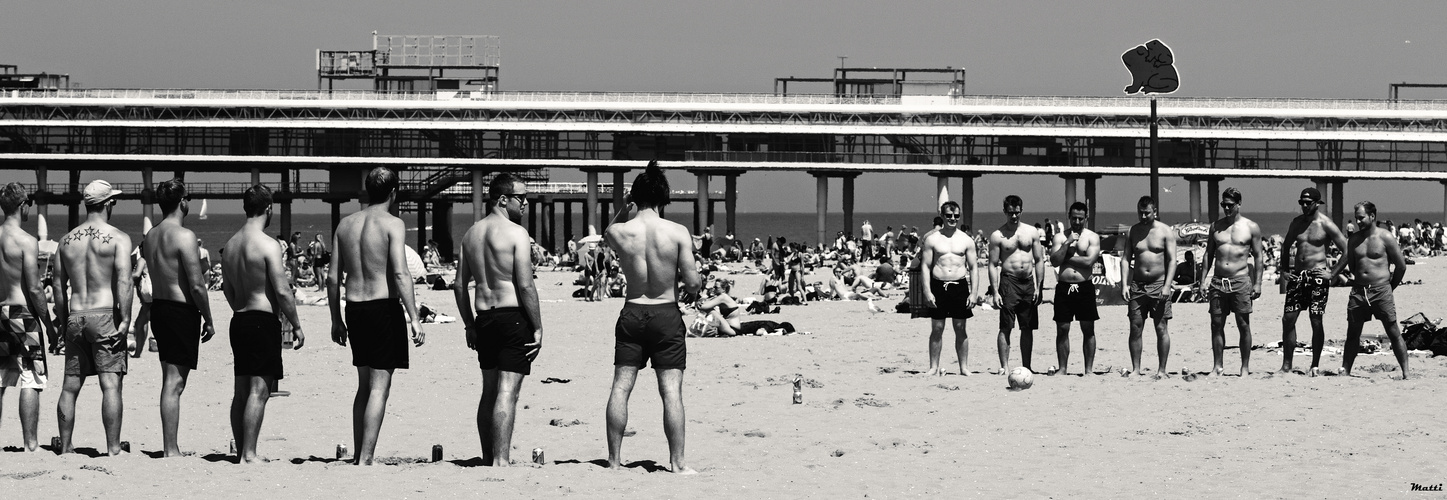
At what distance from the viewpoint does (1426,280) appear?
80.7ft

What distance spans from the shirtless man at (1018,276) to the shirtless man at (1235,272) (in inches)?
50.5

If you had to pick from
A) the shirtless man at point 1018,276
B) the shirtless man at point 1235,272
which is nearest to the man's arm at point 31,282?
the shirtless man at point 1018,276

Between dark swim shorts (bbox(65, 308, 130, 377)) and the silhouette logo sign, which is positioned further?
the silhouette logo sign

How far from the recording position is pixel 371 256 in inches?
271

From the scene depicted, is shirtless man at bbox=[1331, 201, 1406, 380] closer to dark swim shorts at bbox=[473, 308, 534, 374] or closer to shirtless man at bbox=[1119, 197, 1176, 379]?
shirtless man at bbox=[1119, 197, 1176, 379]

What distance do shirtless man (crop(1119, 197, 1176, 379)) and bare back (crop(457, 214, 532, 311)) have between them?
559 centimetres

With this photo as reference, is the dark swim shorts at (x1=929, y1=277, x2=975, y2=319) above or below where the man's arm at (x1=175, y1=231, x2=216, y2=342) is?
below

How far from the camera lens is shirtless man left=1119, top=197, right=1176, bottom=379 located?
1074 centimetres

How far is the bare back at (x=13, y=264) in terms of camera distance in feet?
24.2

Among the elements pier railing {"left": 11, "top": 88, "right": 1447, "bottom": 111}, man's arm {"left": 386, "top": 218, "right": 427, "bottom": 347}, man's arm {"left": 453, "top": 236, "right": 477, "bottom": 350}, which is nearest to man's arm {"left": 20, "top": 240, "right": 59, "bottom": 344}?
man's arm {"left": 386, "top": 218, "right": 427, "bottom": 347}

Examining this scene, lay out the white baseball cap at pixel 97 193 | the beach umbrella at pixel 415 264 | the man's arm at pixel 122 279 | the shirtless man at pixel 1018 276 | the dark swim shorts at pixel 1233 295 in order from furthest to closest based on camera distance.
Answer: the beach umbrella at pixel 415 264 < the shirtless man at pixel 1018 276 < the dark swim shorts at pixel 1233 295 < the white baseball cap at pixel 97 193 < the man's arm at pixel 122 279

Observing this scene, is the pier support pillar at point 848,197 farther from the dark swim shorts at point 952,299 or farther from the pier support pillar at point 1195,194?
the dark swim shorts at point 952,299

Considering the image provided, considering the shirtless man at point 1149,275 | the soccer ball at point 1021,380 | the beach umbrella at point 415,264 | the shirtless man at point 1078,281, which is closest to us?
the soccer ball at point 1021,380

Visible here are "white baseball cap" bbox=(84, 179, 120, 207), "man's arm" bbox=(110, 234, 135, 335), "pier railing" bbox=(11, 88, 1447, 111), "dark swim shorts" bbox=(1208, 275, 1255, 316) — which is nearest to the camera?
"man's arm" bbox=(110, 234, 135, 335)
